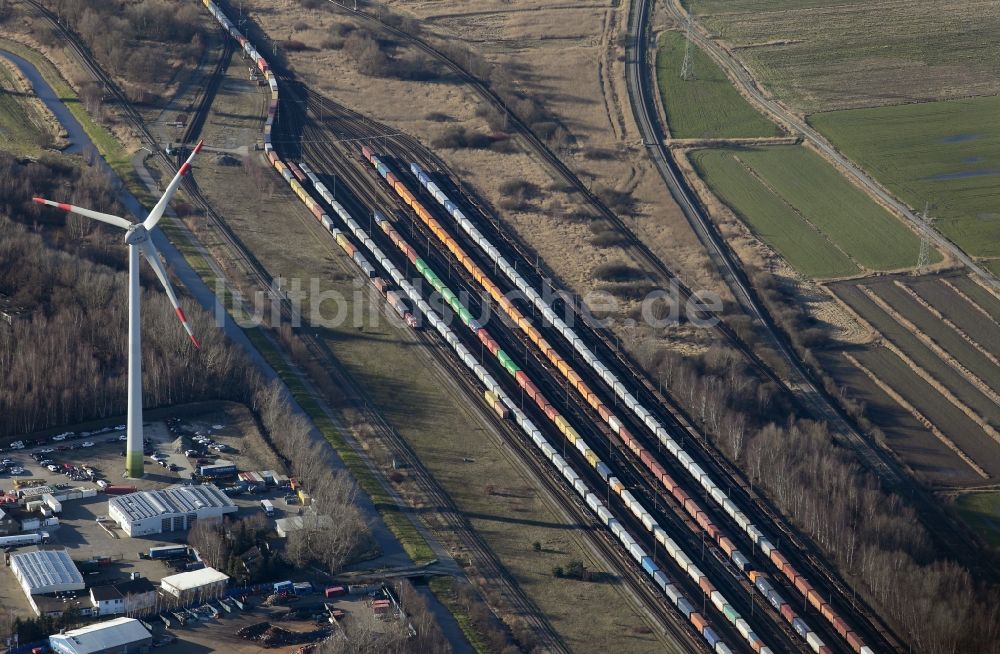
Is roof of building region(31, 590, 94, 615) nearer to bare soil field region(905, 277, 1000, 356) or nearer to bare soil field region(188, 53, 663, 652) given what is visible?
bare soil field region(188, 53, 663, 652)

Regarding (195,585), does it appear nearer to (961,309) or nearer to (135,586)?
(135,586)

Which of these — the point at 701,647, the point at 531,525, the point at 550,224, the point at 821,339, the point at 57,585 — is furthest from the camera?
the point at 550,224

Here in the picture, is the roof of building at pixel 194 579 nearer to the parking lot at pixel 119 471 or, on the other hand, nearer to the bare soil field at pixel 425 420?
the parking lot at pixel 119 471

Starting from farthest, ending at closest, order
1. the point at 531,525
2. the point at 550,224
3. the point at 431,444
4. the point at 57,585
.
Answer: the point at 550,224 → the point at 431,444 → the point at 531,525 → the point at 57,585

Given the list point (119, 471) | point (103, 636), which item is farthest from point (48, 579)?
point (119, 471)

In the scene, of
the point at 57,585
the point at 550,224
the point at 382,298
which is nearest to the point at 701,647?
the point at 57,585

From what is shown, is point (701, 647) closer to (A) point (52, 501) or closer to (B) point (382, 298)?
(A) point (52, 501)

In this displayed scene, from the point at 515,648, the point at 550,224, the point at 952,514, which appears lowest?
the point at 515,648
